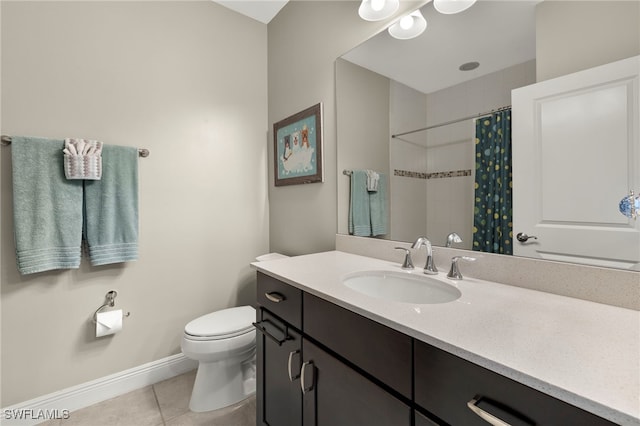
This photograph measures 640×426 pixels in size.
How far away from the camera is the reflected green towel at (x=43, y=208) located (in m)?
1.39

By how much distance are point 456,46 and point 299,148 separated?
1096 mm

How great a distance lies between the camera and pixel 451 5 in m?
1.14

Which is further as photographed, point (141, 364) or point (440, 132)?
point (141, 364)

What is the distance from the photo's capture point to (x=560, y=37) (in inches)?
34.8

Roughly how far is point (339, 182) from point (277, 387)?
1.10 m

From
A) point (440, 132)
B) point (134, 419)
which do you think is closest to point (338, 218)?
point (440, 132)

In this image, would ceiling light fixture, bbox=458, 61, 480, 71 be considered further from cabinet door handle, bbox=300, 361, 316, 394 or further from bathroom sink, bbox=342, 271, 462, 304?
cabinet door handle, bbox=300, 361, 316, 394

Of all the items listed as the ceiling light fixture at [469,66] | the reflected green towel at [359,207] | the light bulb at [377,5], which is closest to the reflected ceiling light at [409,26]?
the light bulb at [377,5]

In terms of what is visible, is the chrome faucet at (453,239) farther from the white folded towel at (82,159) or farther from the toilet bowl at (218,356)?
the white folded towel at (82,159)

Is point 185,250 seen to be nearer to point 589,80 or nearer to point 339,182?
point 339,182

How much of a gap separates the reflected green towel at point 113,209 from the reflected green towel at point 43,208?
6cm

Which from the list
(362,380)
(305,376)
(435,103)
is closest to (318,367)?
(305,376)

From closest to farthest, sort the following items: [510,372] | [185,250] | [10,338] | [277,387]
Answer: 1. [510,372]
2. [277,387]
3. [10,338]
4. [185,250]

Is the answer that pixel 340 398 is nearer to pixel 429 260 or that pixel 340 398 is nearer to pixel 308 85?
pixel 429 260
